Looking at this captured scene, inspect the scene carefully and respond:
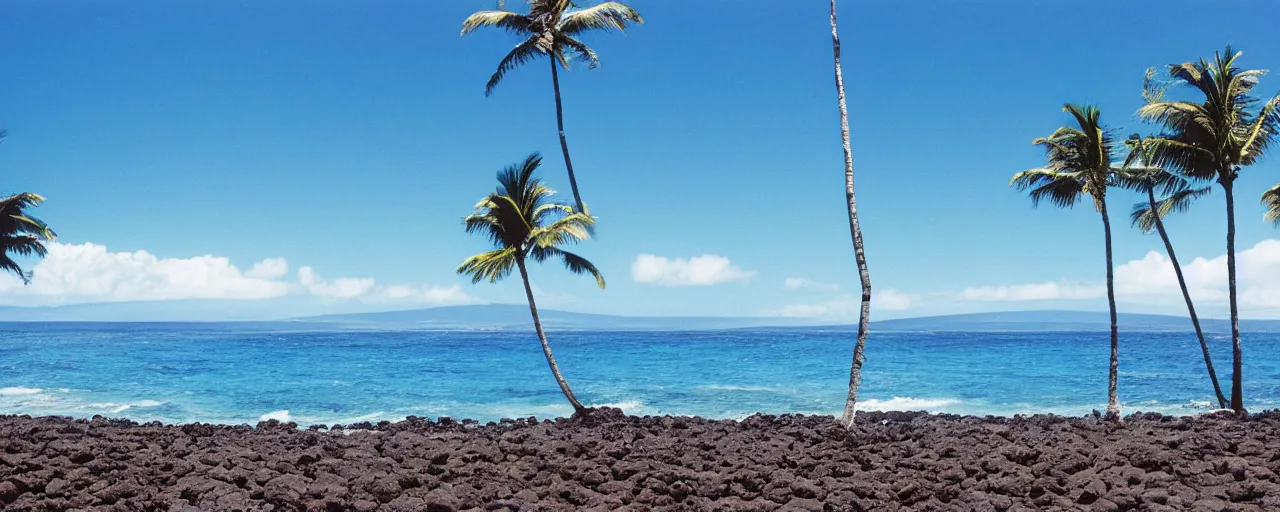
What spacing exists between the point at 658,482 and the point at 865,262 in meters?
7.18

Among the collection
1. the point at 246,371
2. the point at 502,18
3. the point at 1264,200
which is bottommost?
the point at 246,371

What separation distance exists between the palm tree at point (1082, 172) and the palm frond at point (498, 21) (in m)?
13.1

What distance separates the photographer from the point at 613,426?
62.4 feet

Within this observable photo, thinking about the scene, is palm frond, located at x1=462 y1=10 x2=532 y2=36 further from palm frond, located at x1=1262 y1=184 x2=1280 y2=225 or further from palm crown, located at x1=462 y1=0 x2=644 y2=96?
palm frond, located at x1=1262 y1=184 x2=1280 y2=225

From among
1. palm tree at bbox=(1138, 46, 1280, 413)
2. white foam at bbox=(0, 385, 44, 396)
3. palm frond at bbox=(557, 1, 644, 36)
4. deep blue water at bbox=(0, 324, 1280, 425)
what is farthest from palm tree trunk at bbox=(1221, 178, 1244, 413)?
white foam at bbox=(0, 385, 44, 396)

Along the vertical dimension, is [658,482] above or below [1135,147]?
below

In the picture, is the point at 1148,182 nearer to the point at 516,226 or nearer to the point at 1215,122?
the point at 1215,122

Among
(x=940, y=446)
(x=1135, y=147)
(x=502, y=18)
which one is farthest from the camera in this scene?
(x=502, y=18)

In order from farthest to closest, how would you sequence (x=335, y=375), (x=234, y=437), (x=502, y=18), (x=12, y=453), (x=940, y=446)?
(x=335, y=375)
(x=502, y=18)
(x=234, y=437)
(x=940, y=446)
(x=12, y=453)

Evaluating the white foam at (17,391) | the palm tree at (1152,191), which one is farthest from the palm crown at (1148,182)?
the white foam at (17,391)

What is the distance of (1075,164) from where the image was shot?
20.7 meters

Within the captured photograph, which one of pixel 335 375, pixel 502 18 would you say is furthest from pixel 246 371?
pixel 502 18

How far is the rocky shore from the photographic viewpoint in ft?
36.4

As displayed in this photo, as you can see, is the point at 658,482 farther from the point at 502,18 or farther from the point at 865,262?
the point at 502,18
